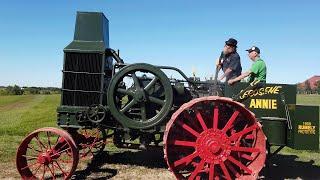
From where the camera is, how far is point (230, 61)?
25.5ft

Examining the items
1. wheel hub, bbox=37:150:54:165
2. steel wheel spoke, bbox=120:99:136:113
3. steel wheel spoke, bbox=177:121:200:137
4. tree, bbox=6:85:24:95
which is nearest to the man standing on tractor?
steel wheel spoke, bbox=177:121:200:137

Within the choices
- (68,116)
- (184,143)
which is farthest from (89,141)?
(184,143)

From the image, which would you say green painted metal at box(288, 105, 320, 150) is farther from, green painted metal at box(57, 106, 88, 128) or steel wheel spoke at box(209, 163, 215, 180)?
green painted metal at box(57, 106, 88, 128)

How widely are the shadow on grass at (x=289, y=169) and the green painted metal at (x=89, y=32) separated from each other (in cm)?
387

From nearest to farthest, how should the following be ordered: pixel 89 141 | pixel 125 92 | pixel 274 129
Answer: pixel 274 129
pixel 125 92
pixel 89 141

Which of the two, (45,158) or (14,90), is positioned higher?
(14,90)

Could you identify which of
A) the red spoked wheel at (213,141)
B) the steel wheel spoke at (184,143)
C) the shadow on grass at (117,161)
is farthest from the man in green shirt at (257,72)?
the shadow on grass at (117,161)

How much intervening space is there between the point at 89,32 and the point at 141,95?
5.86ft

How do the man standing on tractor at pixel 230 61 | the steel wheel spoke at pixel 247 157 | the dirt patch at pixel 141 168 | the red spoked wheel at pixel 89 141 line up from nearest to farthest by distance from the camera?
the steel wheel spoke at pixel 247 157, the man standing on tractor at pixel 230 61, the dirt patch at pixel 141 168, the red spoked wheel at pixel 89 141

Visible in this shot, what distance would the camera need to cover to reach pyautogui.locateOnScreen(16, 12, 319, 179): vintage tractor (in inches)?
265

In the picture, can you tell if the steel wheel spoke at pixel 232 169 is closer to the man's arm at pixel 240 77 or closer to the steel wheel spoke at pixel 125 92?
the man's arm at pixel 240 77

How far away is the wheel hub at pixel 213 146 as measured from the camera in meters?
6.68

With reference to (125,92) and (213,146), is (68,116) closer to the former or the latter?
(125,92)

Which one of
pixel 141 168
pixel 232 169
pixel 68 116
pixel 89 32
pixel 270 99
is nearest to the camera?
pixel 232 169
